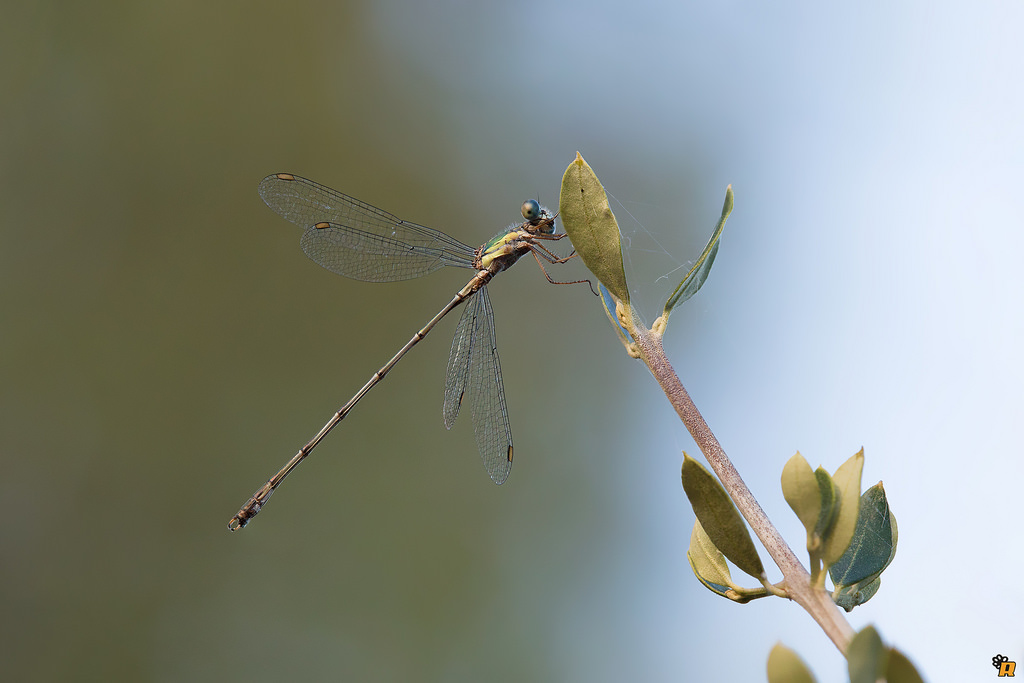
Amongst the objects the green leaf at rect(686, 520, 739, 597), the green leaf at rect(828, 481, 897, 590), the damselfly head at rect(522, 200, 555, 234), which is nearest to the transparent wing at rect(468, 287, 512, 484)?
the damselfly head at rect(522, 200, 555, 234)

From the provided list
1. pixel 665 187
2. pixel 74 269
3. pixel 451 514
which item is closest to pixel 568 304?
pixel 665 187

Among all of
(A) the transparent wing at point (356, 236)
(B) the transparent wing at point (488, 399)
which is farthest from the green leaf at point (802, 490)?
(A) the transparent wing at point (356, 236)

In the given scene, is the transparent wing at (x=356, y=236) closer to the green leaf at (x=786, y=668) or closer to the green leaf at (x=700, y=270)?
the green leaf at (x=700, y=270)

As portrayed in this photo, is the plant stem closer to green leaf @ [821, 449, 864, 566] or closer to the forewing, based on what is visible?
green leaf @ [821, 449, 864, 566]

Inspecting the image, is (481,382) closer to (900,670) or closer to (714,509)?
(714,509)

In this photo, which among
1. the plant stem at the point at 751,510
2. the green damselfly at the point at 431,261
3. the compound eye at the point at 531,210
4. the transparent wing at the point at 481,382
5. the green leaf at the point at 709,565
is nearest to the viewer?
the plant stem at the point at 751,510

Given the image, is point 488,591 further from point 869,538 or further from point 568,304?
point 869,538

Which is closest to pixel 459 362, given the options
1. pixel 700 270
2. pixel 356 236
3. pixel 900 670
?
pixel 356 236
